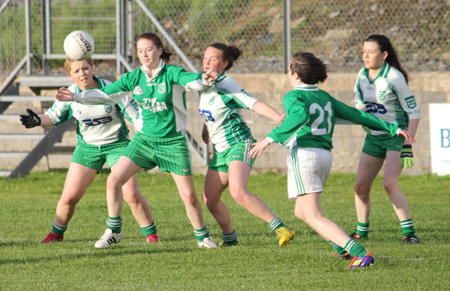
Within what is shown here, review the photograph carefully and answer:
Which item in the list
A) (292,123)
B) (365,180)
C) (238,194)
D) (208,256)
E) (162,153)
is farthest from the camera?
(365,180)

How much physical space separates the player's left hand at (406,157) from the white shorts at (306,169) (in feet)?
4.73

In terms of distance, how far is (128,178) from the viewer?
6.66 m

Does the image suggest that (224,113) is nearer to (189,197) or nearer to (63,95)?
(189,197)

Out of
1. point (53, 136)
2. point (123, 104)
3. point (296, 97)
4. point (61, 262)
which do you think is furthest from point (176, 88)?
point (53, 136)

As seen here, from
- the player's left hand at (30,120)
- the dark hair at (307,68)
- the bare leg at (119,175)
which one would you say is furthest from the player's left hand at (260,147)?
the player's left hand at (30,120)

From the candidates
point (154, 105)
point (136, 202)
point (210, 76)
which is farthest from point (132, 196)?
point (210, 76)

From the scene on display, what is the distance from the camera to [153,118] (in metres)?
6.66

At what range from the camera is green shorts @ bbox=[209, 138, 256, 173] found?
6559 millimetres

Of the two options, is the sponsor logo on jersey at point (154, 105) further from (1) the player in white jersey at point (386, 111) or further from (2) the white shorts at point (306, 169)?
(1) the player in white jersey at point (386, 111)

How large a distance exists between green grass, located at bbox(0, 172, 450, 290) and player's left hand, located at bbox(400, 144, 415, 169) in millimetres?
771

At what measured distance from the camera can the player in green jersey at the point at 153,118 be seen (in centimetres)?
659

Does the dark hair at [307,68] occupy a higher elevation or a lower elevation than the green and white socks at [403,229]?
higher

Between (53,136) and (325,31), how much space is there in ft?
17.8

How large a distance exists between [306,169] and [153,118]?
1665mm
